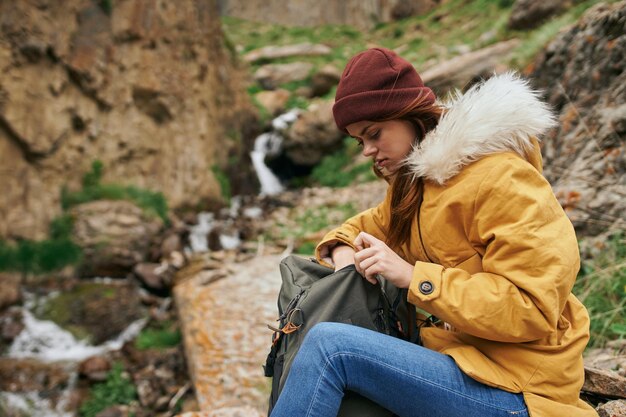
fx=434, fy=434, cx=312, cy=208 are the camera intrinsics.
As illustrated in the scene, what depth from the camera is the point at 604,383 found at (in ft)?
5.75

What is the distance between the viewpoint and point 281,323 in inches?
65.2

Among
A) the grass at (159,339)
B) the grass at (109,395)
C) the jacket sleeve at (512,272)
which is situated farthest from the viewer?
the grass at (159,339)

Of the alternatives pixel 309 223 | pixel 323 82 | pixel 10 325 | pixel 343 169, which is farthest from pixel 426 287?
pixel 323 82

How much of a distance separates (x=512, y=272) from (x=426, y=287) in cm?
25

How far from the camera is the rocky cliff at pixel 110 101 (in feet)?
19.7

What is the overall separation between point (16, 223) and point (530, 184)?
21.6ft

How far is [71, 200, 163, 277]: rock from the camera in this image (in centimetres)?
648

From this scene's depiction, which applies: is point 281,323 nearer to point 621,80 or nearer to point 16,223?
point 621,80

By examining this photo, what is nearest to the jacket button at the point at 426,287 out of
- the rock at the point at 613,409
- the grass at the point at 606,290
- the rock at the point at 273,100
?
the rock at the point at 613,409

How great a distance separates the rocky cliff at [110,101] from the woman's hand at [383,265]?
602 centimetres

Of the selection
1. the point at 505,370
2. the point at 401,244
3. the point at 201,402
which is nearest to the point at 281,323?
Result: the point at 401,244

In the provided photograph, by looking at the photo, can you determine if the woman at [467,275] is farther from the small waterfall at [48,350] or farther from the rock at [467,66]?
the rock at [467,66]

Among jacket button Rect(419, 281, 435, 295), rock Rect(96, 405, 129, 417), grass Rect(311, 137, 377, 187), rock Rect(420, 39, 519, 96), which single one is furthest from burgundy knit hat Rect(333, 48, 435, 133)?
rock Rect(420, 39, 519, 96)

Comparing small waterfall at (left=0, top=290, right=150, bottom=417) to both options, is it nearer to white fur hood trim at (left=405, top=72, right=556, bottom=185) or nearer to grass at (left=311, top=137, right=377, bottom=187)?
white fur hood trim at (left=405, top=72, right=556, bottom=185)
